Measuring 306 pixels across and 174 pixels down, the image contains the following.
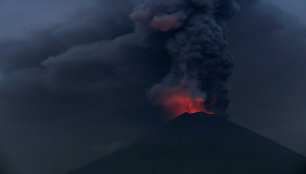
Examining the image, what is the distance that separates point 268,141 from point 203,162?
10.2m

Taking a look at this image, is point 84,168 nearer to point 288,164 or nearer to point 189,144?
point 189,144

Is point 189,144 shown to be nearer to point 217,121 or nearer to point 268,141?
point 217,121

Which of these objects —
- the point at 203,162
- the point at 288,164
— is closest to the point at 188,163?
the point at 203,162

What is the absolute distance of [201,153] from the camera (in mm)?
38406

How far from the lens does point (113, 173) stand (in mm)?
35531

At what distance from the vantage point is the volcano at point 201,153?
3534 centimetres

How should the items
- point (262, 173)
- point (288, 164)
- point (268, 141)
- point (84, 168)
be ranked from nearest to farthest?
point (262, 173) < point (288, 164) < point (84, 168) < point (268, 141)

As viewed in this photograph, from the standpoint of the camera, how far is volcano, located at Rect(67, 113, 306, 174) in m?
35.3

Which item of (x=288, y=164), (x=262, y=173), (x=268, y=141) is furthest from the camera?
(x=268, y=141)

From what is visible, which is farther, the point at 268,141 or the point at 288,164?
the point at 268,141

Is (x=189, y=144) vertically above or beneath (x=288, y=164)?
above

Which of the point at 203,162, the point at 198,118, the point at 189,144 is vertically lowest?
the point at 203,162

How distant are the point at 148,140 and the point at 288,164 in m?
15.4

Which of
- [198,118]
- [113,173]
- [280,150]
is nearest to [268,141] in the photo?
[280,150]
